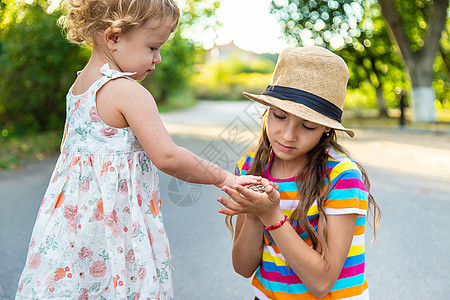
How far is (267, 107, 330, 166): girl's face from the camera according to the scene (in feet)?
5.87

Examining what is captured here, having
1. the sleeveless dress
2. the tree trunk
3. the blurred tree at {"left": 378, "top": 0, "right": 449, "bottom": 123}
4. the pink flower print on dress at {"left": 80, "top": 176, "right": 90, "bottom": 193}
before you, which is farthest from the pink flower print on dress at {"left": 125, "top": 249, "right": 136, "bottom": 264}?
the tree trunk

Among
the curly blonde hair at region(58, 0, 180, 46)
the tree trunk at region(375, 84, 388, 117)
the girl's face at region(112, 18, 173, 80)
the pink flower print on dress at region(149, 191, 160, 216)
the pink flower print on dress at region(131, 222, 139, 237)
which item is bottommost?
the tree trunk at region(375, 84, 388, 117)

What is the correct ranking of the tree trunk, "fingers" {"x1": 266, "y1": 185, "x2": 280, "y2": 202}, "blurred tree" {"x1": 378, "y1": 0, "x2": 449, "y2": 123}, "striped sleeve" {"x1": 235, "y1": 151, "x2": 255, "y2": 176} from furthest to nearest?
the tree trunk, "blurred tree" {"x1": 378, "y1": 0, "x2": 449, "y2": 123}, "striped sleeve" {"x1": 235, "y1": 151, "x2": 255, "y2": 176}, "fingers" {"x1": 266, "y1": 185, "x2": 280, "y2": 202}

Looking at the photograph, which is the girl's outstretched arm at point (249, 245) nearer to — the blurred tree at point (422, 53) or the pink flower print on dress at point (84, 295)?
the pink flower print on dress at point (84, 295)

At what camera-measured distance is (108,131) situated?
186 centimetres

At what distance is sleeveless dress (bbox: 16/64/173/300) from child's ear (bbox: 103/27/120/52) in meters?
0.09

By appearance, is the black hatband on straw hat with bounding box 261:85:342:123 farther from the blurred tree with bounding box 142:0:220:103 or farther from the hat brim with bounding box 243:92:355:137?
the blurred tree with bounding box 142:0:220:103

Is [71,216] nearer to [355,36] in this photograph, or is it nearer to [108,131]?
[108,131]

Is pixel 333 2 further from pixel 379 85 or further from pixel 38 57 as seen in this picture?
pixel 38 57

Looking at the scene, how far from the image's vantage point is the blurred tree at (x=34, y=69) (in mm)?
9191

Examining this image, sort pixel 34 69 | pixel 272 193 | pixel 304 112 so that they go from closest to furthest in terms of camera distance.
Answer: pixel 272 193 < pixel 304 112 < pixel 34 69

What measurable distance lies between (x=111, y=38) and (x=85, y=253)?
82 centimetres

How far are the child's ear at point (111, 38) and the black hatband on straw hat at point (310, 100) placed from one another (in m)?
0.62

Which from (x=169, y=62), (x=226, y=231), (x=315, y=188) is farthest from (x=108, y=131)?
(x=169, y=62)
